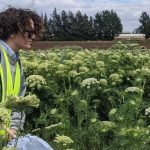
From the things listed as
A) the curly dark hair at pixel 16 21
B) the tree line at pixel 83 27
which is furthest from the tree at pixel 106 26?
the curly dark hair at pixel 16 21

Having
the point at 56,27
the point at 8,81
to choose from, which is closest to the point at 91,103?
the point at 8,81

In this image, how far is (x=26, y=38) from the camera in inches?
168

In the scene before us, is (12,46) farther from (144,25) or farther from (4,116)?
(144,25)

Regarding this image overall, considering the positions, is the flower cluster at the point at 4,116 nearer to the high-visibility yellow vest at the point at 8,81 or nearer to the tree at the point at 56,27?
the high-visibility yellow vest at the point at 8,81

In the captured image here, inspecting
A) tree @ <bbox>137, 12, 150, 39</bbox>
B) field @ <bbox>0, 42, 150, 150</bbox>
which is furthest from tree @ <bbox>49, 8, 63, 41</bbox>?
field @ <bbox>0, 42, 150, 150</bbox>

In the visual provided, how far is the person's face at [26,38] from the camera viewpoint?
13.9 feet

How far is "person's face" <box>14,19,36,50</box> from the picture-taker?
4.24 metres

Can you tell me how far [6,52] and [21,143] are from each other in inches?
29.5

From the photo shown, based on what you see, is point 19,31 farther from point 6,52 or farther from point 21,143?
point 21,143

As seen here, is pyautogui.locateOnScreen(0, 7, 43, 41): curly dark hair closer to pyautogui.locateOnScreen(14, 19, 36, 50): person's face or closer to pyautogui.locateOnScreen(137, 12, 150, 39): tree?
pyautogui.locateOnScreen(14, 19, 36, 50): person's face

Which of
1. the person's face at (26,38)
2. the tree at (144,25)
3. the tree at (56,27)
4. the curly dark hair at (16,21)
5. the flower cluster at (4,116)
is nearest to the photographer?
the flower cluster at (4,116)

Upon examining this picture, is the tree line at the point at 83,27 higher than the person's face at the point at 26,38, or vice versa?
the person's face at the point at 26,38

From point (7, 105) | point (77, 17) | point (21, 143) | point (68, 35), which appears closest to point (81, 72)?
point (21, 143)

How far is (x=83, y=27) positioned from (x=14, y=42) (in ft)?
287
